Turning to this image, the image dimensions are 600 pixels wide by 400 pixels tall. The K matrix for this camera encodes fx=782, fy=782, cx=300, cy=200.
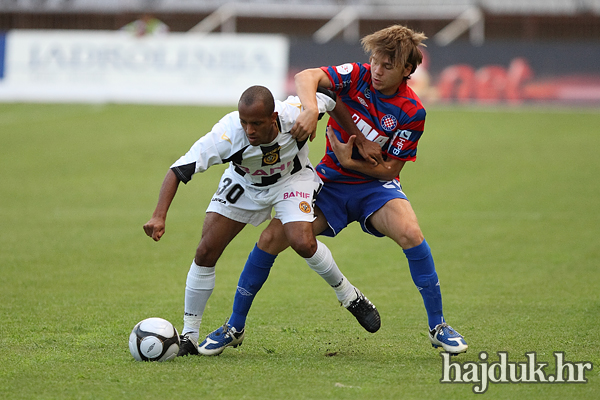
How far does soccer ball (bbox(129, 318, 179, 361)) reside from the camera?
16.1 feet

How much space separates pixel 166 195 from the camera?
4.95 m

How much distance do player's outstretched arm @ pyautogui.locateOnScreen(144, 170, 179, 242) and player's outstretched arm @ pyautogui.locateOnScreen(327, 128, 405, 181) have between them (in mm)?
1256

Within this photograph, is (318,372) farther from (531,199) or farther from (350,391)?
(531,199)

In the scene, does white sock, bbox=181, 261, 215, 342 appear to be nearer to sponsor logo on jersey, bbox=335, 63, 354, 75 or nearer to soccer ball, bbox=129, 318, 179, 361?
soccer ball, bbox=129, 318, 179, 361

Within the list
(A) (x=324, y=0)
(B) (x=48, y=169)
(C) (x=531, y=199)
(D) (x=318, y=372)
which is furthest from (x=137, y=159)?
(A) (x=324, y=0)

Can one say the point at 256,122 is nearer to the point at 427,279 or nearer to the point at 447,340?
the point at 427,279

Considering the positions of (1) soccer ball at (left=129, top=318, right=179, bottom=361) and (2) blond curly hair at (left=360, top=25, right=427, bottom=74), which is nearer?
(1) soccer ball at (left=129, top=318, right=179, bottom=361)

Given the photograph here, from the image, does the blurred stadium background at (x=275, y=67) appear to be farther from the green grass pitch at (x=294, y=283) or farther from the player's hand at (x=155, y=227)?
the player's hand at (x=155, y=227)

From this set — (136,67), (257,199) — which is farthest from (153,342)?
(136,67)

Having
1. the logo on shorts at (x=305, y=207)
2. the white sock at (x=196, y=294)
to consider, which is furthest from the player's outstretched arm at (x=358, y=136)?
the white sock at (x=196, y=294)

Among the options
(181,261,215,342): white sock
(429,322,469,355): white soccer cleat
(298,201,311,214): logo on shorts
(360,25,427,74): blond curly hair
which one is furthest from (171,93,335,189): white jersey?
(429,322,469,355): white soccer cleat

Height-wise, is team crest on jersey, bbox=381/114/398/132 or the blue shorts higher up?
team crest on jersey, bbox=381/114/398/132

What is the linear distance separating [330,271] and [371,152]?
2.92 ft

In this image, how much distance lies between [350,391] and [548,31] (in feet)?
99.8
